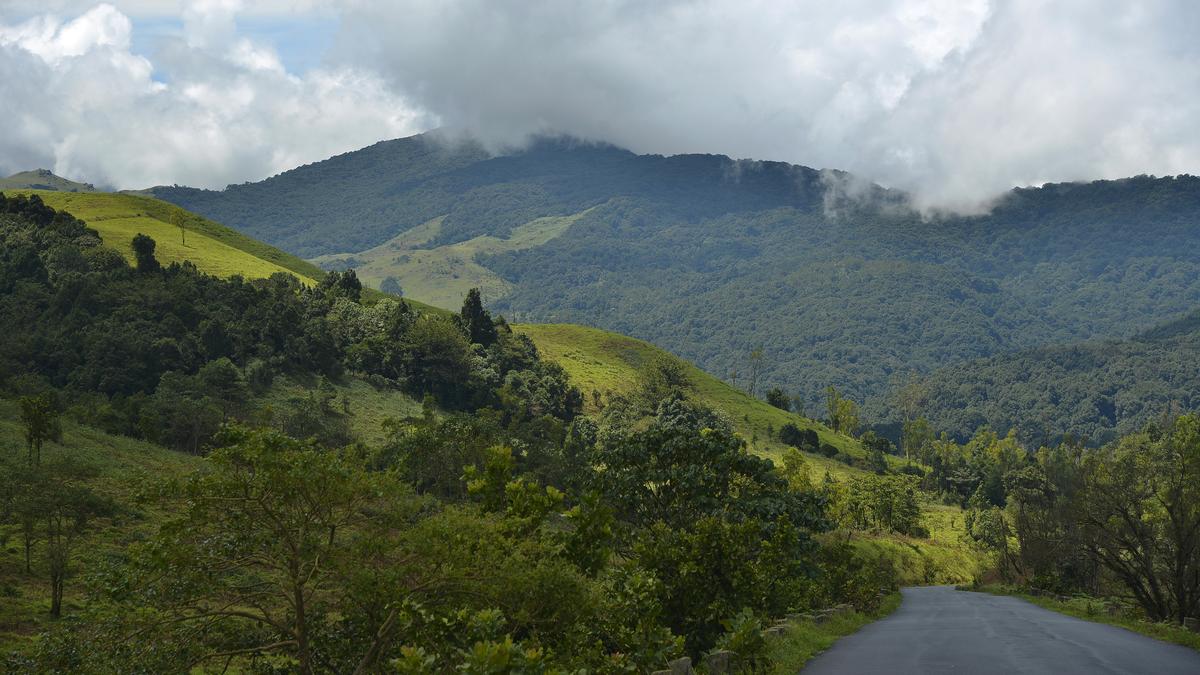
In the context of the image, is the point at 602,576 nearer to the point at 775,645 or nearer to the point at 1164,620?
the point at 775,645

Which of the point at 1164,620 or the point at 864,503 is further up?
the point at 1164,620

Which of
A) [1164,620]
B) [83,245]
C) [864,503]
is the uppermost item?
[83,245]

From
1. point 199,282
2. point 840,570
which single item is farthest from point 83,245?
point 840,570

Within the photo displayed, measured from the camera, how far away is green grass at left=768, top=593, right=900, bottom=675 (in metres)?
19.2

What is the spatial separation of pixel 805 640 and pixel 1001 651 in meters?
5.06

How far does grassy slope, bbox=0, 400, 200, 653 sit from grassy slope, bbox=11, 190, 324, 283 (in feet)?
221

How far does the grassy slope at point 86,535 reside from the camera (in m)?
32.2

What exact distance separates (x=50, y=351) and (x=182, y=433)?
23830 millimetres

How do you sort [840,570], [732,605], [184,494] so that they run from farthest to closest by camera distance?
1. [840,570]
2. [732,605]
3. [184,494]

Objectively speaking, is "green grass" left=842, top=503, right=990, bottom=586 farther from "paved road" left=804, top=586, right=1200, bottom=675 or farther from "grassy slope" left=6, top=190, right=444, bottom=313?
"grassy slope" left=6, top=190, right=444, bottom=313

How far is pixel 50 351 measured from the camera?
3479 inches

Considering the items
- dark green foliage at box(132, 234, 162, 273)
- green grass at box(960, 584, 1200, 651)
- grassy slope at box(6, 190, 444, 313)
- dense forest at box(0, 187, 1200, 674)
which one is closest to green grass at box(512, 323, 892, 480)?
grassy slope at box(6, 190, 444, 313)

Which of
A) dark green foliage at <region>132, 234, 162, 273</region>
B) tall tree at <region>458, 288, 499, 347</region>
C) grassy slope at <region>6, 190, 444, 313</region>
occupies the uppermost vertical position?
grassy slope at <region>6, 190, 444, 313</region>

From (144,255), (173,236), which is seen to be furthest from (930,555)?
(173,236)
